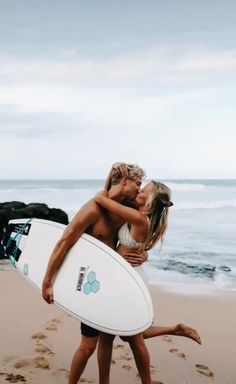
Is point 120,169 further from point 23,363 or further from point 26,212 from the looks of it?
point 26,212

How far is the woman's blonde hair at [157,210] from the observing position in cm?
281

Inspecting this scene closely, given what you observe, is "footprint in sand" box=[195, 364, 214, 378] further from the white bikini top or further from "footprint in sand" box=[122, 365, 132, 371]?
the white bikini top

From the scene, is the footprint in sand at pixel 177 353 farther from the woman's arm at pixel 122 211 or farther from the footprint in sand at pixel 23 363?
the woman's arm at pixel 122 211

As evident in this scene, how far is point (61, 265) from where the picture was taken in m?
2.96

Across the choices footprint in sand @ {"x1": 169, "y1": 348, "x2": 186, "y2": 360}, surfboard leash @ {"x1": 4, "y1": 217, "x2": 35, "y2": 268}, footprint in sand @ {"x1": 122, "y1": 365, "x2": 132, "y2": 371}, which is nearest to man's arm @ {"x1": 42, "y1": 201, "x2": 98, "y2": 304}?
surfboard leash @ {"x1": 4, "y1": 217, "x2": 35, "y2": 268}

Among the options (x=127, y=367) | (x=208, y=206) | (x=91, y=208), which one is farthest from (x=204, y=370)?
(x=208, y=206)

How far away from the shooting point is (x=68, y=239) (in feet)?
9.37

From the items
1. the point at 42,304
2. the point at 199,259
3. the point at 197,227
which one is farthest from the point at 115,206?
the point at 197,227

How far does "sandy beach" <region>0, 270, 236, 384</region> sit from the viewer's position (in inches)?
142

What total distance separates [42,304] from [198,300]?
1665 millimetres

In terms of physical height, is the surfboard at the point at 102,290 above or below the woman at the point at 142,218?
below

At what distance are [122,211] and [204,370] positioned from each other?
164 cm

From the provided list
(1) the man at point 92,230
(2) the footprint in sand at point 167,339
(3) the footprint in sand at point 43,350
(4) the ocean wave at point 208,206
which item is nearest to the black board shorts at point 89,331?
(1) the man at point 92,230

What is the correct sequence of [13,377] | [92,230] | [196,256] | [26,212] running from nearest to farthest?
[92,230] < [13,377] < [26,212] < [196,256]
